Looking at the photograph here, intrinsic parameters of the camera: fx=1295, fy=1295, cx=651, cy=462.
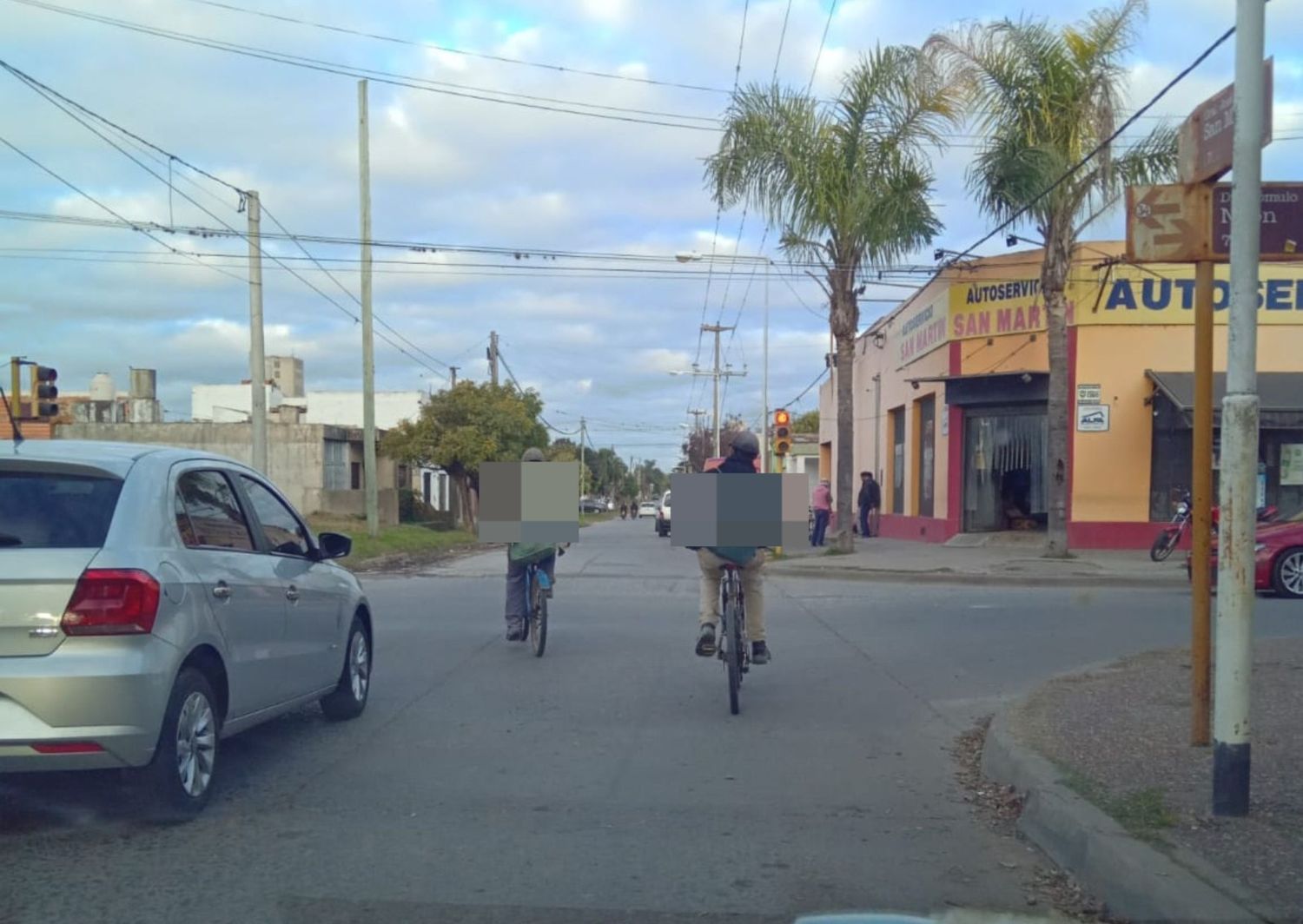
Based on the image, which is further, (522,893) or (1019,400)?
(1019,400)

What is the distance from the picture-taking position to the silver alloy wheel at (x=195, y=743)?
19.7 feet

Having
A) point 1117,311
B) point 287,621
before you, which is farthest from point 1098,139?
point 287,621

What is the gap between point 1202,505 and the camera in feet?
21.9

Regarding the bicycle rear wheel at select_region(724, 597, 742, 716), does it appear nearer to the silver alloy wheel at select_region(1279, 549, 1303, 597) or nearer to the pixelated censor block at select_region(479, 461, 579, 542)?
the pixelated censor block at select_region(479, 461, 579, 542)

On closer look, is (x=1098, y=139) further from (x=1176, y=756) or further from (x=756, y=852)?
(x=756, y=852)

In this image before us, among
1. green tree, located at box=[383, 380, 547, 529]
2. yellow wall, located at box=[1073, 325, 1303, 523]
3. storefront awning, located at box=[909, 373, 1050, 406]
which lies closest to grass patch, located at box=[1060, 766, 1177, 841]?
yellow wall, located at box=[1073, 325, 1303, 523]

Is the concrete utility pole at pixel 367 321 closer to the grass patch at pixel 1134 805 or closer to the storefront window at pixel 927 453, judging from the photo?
the storefront window at pixel 927 453

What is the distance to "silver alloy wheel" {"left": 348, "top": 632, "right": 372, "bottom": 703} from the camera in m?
8.72

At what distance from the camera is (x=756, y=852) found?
19.2 feet

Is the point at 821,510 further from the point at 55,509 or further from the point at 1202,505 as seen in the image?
the point at 55,509

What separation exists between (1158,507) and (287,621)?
70.4ft

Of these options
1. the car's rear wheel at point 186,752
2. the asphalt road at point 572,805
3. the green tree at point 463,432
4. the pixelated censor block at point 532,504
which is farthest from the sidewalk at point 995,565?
the green tree at point 463,432

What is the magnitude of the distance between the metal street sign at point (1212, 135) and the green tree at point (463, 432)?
3688 centimetres

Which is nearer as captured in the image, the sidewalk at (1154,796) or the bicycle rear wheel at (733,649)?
the sidewalk at (1154,796)
